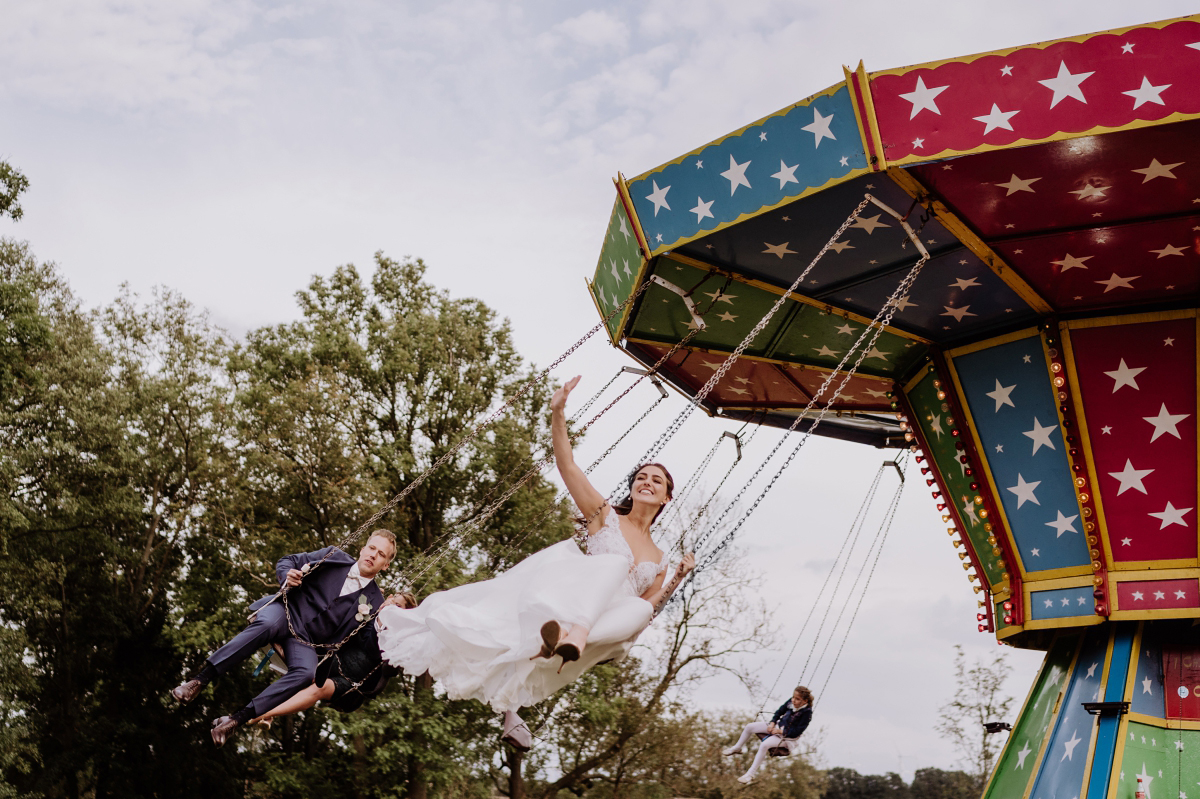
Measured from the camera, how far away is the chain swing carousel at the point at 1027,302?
5.34 metres

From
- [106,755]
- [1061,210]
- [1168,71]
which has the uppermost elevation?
[1061,210]

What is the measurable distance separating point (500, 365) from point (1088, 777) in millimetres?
14044

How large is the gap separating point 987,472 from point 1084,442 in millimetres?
710

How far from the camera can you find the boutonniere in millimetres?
6145

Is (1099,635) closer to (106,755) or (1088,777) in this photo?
(1088,777)

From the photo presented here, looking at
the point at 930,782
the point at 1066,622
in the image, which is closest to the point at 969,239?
the point at 1066,622

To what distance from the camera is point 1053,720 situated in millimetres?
7164

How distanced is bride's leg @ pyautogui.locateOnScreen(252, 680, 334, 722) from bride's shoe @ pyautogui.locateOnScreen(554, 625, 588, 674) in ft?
6.00

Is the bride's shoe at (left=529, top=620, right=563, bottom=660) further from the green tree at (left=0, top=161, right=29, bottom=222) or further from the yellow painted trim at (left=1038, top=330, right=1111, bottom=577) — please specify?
the green tree at (left=0, top=161, right=29, bottom=222)

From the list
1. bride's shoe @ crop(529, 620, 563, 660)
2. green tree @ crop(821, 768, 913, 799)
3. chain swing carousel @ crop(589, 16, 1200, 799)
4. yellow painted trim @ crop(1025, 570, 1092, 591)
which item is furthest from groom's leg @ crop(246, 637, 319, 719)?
green tree @ crop(821, 768, 913, 799)

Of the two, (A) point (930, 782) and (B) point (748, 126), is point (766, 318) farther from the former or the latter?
(A) point (930, 782)

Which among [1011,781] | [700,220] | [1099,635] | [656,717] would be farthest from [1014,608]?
[656,717]

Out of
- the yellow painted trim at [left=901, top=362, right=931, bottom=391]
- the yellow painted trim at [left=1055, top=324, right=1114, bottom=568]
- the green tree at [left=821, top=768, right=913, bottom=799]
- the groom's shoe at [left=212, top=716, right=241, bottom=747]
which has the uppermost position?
the green tree at [left=821, top=768, right=913, bottom=799]

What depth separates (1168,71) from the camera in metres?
4.98
